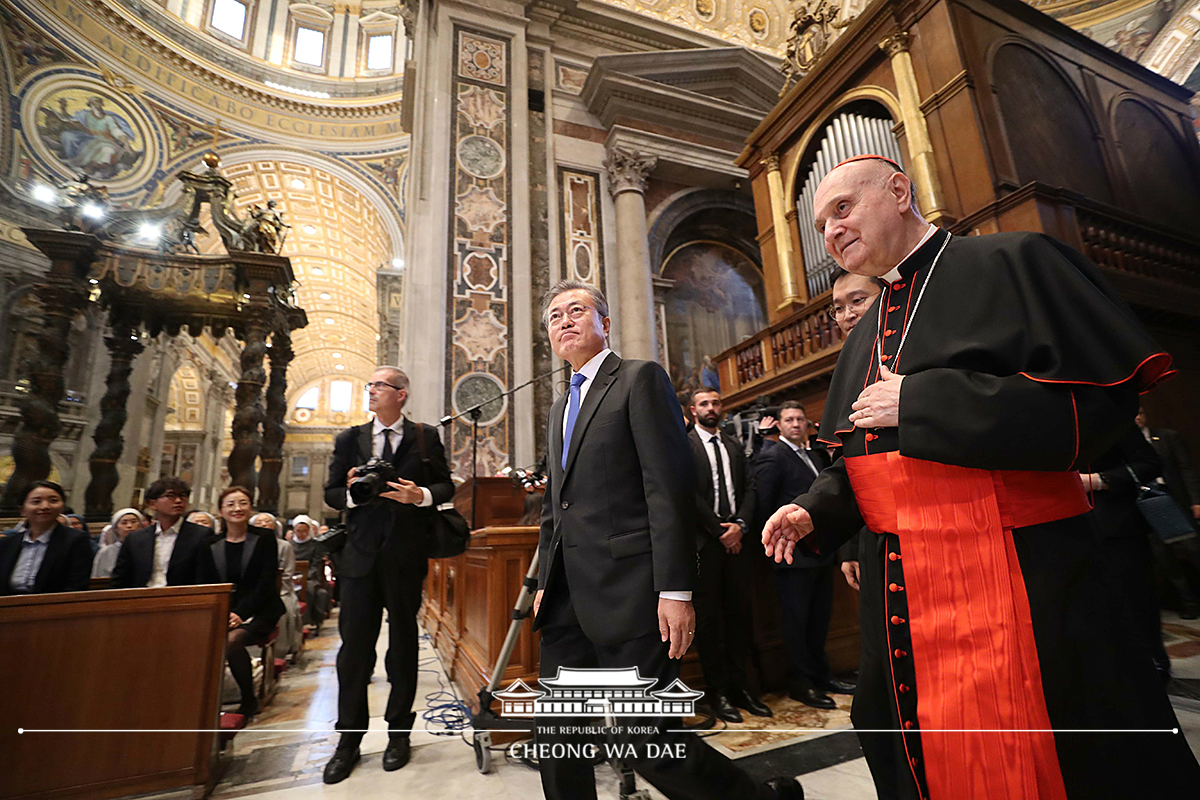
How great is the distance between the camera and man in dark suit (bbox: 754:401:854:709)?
317cm

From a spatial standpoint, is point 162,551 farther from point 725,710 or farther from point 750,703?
point 750,703

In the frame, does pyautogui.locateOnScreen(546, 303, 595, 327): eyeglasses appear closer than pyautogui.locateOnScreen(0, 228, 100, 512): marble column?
Yes

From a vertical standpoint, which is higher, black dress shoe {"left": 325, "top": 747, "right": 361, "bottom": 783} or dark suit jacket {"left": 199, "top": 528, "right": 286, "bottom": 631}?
dark suit jacket {"left": 199, "top": 528, "right": 286, "bottom": 631}

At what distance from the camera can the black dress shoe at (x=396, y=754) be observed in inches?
99.2

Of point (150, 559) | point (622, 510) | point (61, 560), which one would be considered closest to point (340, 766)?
point (622, 510)

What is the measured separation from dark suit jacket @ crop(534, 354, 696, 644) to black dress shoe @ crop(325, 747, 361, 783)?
5.23ft

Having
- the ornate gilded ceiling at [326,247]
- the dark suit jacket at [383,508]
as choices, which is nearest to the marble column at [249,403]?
the ornate gilded ceiling at [326,247]

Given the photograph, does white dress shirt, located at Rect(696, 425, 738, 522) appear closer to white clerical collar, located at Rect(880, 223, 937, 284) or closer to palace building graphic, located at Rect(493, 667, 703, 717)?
palace building graphic, located at Rect(493, 667, 703, 717)

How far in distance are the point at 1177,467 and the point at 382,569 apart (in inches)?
196

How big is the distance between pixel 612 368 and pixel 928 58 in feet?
18.0

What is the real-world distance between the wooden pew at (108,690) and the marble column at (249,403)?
769 centimetres

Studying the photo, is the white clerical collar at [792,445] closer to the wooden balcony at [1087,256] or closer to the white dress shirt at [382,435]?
the wooden balcony at [1087,256]

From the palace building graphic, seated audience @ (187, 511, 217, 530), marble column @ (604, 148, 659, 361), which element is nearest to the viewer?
the palace building graphic

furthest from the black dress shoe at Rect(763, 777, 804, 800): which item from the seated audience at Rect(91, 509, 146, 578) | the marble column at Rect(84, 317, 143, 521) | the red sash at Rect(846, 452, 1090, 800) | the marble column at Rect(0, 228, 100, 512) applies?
the marble column at Rect(84, 317, 143, 521)
